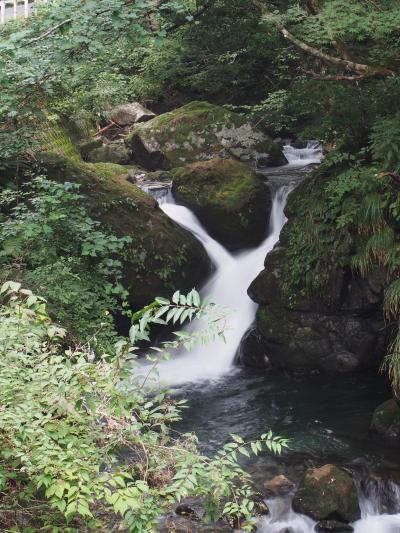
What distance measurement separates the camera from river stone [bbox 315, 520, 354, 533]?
206 inches

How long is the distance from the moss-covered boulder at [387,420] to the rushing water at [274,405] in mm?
167

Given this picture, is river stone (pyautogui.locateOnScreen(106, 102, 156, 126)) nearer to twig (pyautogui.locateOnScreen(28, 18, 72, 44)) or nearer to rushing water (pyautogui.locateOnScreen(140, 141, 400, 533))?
rushing water (pyautogui.locateOnScreen(140, 141, 400, 533))

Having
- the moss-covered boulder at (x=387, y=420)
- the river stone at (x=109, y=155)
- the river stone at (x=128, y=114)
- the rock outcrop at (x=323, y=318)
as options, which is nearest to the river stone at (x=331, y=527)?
the moss-covered boulder at (x=387, y=420)

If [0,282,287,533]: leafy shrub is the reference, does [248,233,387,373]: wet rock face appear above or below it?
below

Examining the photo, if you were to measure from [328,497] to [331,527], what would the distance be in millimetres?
252

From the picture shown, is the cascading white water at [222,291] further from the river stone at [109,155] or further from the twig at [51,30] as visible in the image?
the twig at [51,30]

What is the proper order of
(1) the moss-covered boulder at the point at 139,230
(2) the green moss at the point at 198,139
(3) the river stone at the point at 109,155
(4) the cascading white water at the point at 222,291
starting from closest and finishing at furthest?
(1) the moss-covered boulder at the point at 139,230
(4) the cascading white water at the point at 222,291
(2) the green moss at the point at 198,139
(3) the river stone at the point at 109,155

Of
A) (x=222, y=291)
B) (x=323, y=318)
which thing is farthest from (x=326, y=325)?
(x=222, y=291)

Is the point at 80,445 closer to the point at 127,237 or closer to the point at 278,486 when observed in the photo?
the point at 278,486

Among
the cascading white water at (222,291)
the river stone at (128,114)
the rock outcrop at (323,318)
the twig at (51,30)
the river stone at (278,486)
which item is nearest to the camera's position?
the river stone at (278,486)

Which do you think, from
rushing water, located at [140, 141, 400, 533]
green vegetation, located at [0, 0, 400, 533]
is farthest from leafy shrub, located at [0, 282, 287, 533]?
rushing water, located at [140, 141, 400, 533]

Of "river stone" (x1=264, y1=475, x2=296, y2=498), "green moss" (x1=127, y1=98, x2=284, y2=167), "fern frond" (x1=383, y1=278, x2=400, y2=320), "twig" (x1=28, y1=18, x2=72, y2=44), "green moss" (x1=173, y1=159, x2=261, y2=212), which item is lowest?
"river stone" (x1=264, y1=475, x2=296, y2=498)

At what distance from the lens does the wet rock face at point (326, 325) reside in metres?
8.11

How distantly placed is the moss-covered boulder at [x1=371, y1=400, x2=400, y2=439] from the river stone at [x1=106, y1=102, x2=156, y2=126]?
37.9 ft
